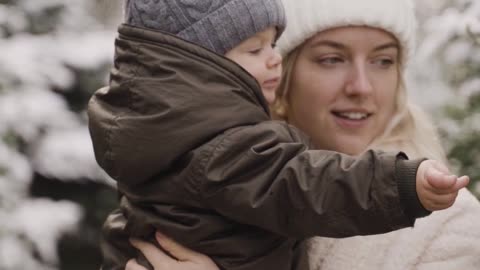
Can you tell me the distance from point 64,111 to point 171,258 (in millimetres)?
1666

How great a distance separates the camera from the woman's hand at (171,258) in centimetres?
316

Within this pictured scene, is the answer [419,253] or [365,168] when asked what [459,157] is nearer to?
[419,253]

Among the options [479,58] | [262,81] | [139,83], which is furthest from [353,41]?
[479,58]

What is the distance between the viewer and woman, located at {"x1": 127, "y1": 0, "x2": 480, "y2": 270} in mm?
3746

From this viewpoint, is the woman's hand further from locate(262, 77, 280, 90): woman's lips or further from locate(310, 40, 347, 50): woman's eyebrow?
locate(310, 40, 347, 50): woman's eyebrow

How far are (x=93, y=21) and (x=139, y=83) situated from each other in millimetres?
2269

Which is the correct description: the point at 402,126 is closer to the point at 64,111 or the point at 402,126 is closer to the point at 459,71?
the point at 459,71

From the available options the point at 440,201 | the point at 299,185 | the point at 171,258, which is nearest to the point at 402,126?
the point at 171,258

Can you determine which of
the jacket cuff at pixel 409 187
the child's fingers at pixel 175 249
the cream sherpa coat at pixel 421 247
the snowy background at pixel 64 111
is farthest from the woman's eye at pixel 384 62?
the jacket cuff at pixel 409 187

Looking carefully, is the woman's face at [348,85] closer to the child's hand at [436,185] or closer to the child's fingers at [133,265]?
the child's fingers at [133,265]

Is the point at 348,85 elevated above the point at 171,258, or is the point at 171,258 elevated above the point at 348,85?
the point at 348,85

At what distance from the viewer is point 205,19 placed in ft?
10.3

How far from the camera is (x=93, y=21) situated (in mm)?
5270

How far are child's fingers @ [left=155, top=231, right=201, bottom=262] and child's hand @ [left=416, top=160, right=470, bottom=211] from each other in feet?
2.42
